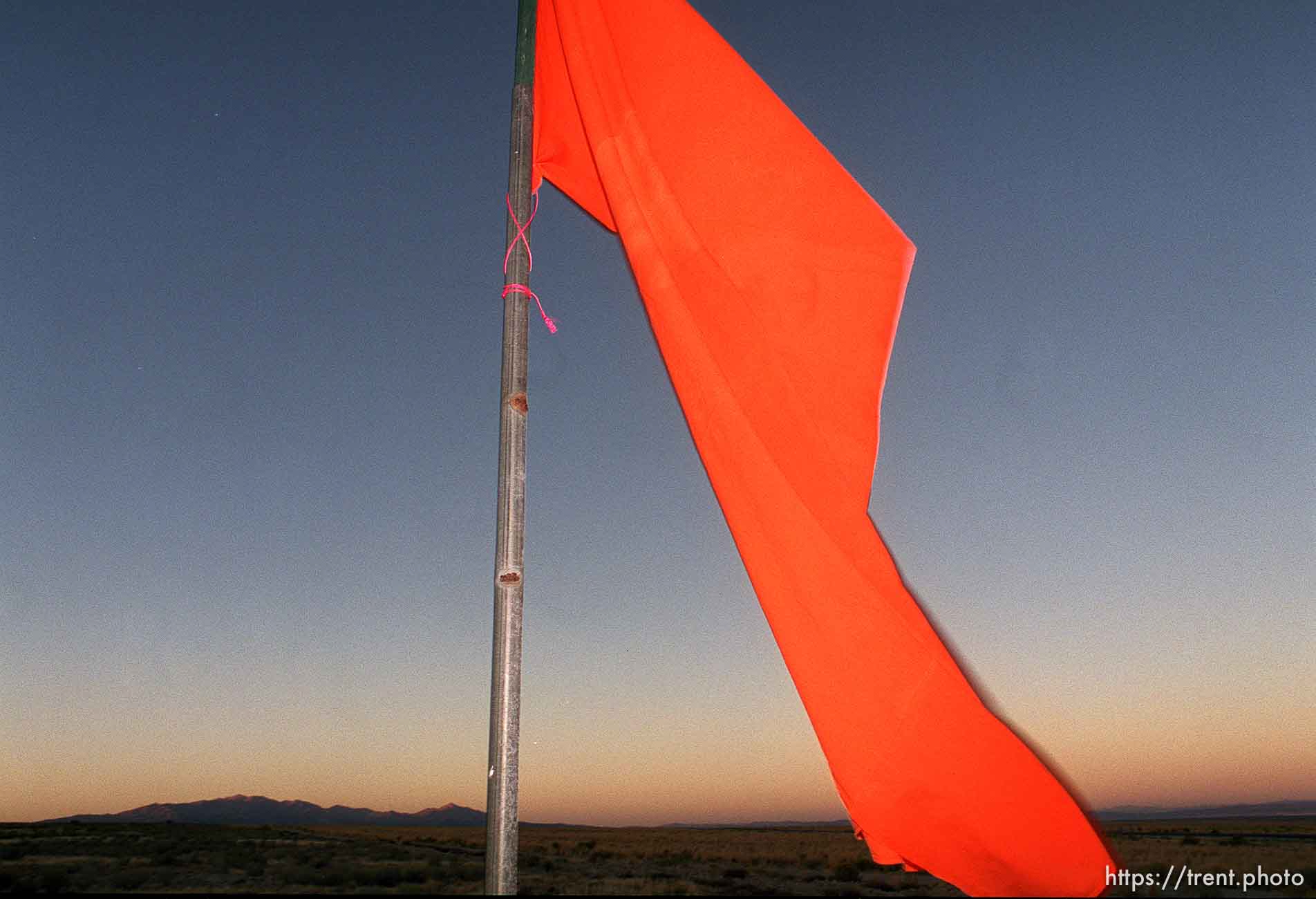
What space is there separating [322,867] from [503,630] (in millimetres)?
23300

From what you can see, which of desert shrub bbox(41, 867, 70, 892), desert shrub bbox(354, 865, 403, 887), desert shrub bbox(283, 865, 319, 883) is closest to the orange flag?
desert shrub bbox(354, 865, 403, 887)

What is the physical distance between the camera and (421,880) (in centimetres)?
1992

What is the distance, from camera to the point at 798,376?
134 inches

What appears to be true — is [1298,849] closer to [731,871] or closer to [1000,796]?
[731,871]

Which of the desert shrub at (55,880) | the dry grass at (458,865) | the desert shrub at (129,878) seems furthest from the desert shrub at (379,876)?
the desert shrub at (55,880)

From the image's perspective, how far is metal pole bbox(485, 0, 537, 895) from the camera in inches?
103

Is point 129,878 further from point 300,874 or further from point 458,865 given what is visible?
point 458,865

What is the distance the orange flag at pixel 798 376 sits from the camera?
2930 mm

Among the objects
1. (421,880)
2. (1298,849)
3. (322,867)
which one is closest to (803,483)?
(421,880)

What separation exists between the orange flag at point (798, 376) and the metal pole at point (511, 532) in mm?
363

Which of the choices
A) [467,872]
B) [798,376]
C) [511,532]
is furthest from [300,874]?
[798,376]

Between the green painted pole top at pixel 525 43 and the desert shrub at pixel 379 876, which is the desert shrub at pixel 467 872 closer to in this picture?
the desert shrub at pixel 379 876

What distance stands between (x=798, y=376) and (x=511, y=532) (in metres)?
1.22

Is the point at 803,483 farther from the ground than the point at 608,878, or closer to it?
farther from the ground
